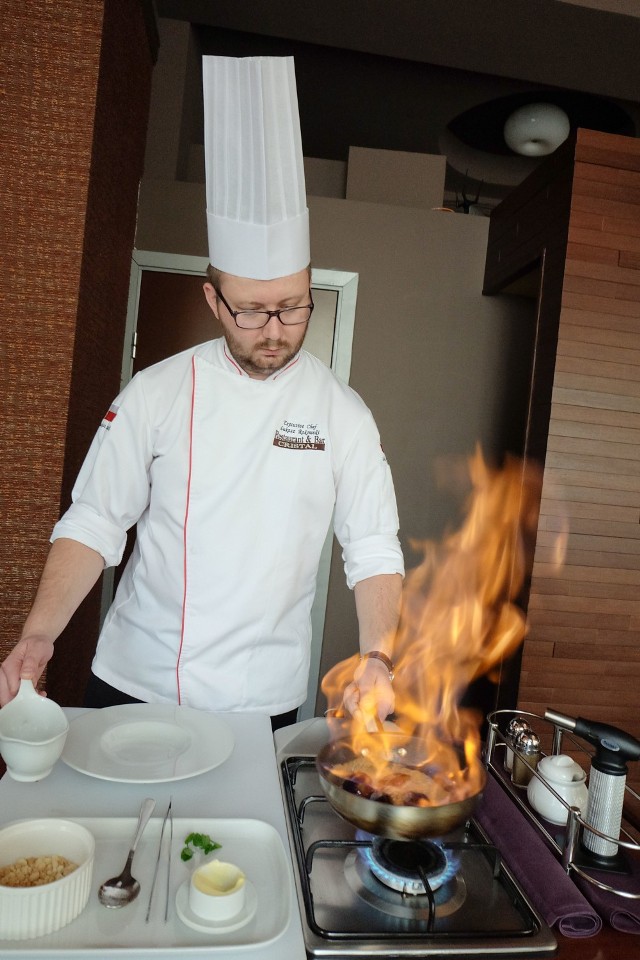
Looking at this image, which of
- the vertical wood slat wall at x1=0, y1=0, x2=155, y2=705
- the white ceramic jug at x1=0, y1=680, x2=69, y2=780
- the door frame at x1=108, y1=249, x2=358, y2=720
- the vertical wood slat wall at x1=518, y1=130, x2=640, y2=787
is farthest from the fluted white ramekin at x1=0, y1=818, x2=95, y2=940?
the door frame at x1=108, y1=249, x2=358, y2=720

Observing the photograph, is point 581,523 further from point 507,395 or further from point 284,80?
point 284,80

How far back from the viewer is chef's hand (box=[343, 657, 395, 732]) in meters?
1.13

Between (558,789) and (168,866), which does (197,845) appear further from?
(558,789)

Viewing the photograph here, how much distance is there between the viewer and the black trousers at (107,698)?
157 centimetres

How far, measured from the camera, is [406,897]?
2.71ft

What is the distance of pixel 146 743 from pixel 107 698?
1.73 feet

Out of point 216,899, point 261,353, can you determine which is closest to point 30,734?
point 216,899

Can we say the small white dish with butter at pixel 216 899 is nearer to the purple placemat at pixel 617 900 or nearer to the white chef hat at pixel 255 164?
the purple placemat at pixel 617 900

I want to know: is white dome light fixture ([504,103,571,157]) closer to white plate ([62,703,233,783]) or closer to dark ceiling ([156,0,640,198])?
dark ceiling ([156,0,640,198])

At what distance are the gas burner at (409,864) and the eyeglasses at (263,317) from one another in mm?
A: 975

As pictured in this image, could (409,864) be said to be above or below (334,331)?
below

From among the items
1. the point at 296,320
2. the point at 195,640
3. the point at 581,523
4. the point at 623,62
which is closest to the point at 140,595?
the point at 195,640

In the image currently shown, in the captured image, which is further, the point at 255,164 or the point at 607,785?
the point at 255,164

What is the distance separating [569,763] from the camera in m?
1.06
